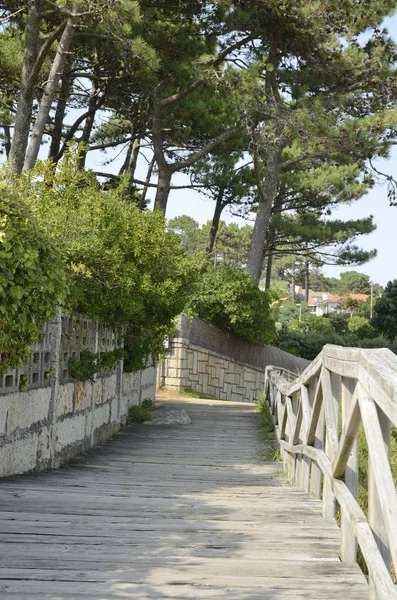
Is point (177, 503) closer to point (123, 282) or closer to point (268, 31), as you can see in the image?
point (123, 282)

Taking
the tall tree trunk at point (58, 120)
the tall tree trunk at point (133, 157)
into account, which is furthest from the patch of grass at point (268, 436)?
the tall tree trunk at point (133, 157)

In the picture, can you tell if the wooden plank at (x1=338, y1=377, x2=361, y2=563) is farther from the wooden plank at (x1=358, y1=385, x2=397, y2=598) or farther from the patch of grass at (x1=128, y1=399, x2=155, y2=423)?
the patch of grass at (x1=128, y1=399, x2=155, y2=423)

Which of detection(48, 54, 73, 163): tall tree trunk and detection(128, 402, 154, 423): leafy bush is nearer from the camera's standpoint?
detection(128, 402, 154, 423): leafy bush

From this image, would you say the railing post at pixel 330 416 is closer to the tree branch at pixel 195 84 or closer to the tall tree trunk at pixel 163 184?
the tree branch at pixel 195 84

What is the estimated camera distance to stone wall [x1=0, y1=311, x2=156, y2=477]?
23.1 feet

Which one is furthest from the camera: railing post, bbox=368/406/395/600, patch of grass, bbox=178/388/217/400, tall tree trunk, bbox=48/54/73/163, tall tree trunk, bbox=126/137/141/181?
tall tree trunk, bbox=126/137/141/181

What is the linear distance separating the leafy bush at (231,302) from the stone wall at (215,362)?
0.47 metres

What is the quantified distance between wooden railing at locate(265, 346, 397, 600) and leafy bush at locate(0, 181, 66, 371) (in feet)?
6.94

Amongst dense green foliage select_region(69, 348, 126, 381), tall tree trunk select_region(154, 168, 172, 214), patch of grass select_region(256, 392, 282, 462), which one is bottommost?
patch of grass select_region(256, 392, 282, 462)

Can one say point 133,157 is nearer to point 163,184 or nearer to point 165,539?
point 163,184

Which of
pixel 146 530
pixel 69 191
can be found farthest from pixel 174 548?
pixel 69 191

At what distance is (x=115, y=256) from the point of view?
35.0 feet

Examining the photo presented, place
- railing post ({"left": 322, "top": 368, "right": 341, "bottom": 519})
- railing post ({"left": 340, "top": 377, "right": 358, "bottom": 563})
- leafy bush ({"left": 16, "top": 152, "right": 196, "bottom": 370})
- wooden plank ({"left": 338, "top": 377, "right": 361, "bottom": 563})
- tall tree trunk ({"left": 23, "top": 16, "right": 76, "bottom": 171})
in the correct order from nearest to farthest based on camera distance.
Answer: wooden plank ({"left": 338, "top": 377, "right": 361, "bottom": 563}) < railing post ({"left": 340, "top": 377, "right": 358, "bottom": 563}) < railing post ({"left": 322, "top": 368, "right": 341, "bottom": 519}) < leafy bush ({"left": 16, "top": 152, "right": 196, "bottom": 370}) < tall tree trunk ({"left": 23, "top": 16, "right": 76, "bottom": 171})

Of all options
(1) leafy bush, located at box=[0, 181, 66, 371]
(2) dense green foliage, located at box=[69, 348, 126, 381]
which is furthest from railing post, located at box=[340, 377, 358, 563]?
(2) dense green foliage, located at box=[69, 348, 126, 381]
